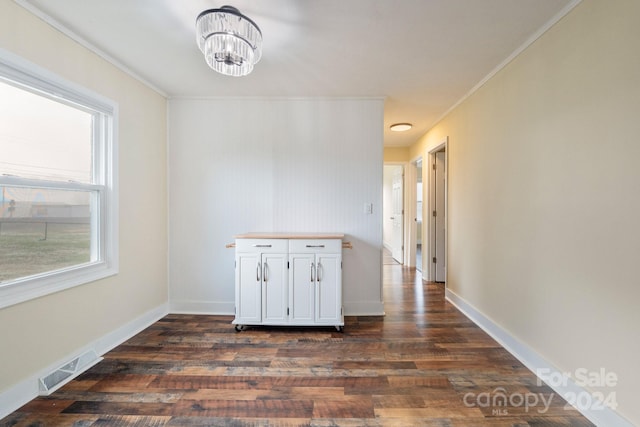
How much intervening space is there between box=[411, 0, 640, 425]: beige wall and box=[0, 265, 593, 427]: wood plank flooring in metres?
0.41

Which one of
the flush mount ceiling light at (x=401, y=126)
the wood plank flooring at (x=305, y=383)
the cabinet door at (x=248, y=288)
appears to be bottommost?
the wood plank flooring at (x=305, y=383)

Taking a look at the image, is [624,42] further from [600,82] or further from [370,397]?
[370,397]

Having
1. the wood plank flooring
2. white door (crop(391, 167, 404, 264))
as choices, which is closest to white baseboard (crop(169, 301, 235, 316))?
the wood plank flooring

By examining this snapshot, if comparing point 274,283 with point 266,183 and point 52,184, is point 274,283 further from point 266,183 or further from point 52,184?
point 52,184

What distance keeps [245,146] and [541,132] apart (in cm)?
266

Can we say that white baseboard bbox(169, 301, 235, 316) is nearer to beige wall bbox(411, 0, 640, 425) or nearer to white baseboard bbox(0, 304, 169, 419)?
white baseboard bbox(0, 304, 169, 419)

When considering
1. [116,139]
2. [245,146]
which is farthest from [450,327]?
[116,139]

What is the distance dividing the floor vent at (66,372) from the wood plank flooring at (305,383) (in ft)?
0.18

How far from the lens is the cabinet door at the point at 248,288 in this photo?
2.53 metres

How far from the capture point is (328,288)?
2.53 meters

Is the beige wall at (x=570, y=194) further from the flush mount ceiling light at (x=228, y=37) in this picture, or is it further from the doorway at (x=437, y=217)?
the flush mount ceiling light at (x=228, y=37)

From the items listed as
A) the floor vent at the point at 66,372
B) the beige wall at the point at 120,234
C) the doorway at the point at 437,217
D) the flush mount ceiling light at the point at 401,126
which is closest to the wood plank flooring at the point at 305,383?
the floor vent at the point at 66,372

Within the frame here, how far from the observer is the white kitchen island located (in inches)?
99.4

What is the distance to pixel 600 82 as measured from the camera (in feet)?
4.75
